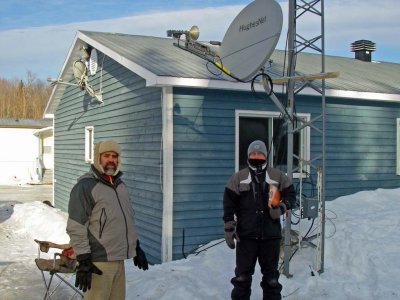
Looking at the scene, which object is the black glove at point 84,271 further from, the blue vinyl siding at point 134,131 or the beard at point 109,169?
the blue vinyl siding at point 134,131

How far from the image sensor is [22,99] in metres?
66.9

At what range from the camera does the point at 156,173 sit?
8492 mm

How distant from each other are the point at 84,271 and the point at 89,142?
8713 mm

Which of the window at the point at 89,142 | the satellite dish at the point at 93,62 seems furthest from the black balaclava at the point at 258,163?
the window at the point at 89,142

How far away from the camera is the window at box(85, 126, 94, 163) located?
12.2 meters

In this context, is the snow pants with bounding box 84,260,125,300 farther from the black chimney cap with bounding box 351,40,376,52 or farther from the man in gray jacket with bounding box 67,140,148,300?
the black chimney cap with bounding box 351,40,376,52

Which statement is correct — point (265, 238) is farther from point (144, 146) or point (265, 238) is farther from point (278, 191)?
point (144, 146)

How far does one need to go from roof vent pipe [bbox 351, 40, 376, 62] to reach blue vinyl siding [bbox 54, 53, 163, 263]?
8.21m

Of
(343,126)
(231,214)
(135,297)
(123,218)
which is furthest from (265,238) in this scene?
(343,126)

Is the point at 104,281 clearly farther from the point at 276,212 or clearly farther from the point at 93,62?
the point at 93,62

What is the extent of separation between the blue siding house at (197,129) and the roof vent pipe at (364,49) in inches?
121

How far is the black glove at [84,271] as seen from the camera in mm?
4012

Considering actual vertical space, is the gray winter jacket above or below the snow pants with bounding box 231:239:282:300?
above

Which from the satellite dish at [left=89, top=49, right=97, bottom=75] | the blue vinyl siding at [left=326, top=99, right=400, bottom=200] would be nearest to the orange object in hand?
the blue vinyl siding at [left=326, top=99, right=400, bottom=200]
